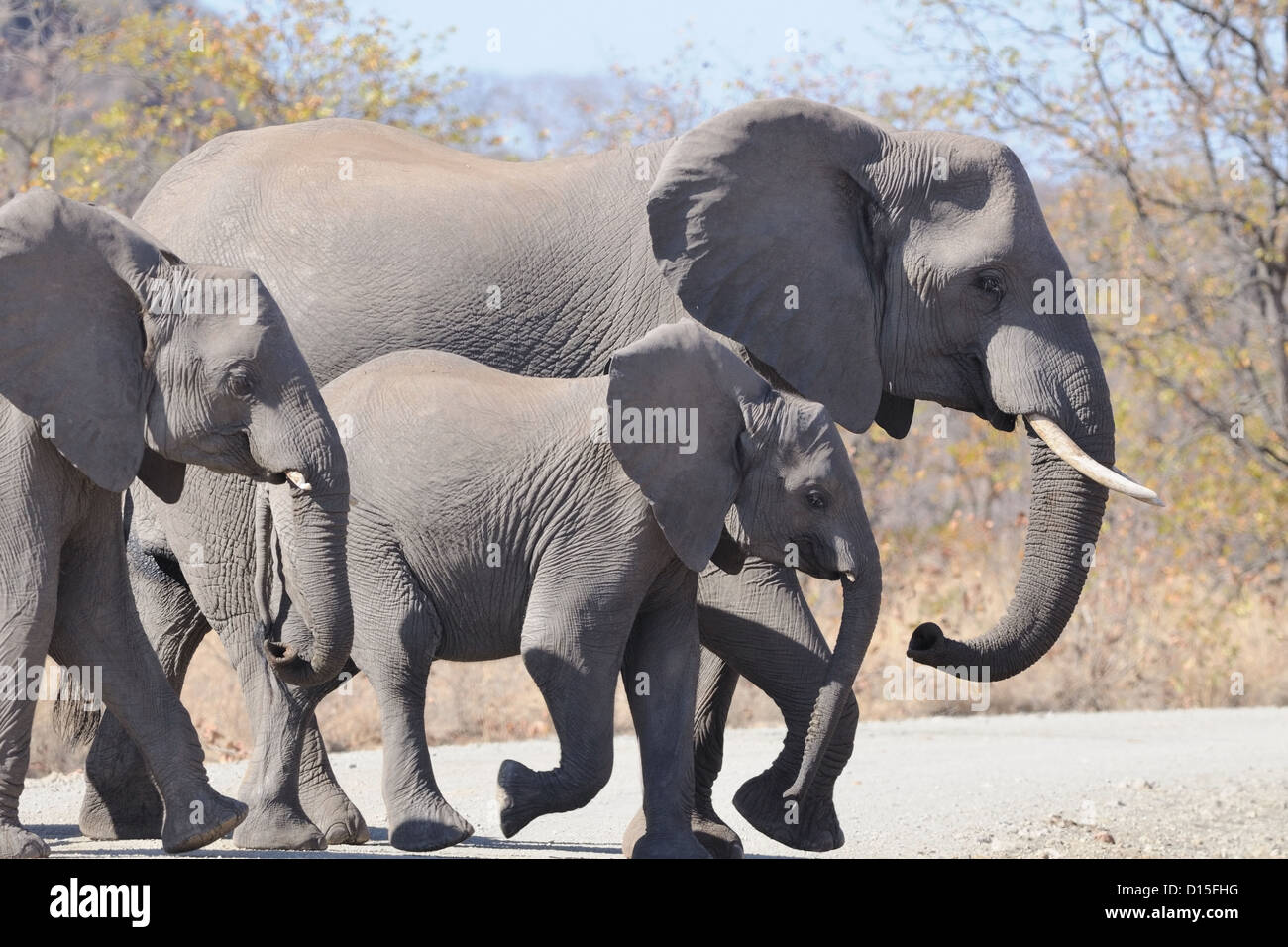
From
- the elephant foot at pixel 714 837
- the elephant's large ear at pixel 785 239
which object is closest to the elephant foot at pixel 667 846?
the elephant foot at pixel 714 837

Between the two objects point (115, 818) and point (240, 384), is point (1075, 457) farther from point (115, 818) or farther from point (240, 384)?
point (115, 818)

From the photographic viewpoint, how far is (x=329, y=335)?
8.11 m

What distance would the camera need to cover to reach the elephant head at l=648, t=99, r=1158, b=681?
789cm

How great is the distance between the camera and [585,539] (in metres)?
7.22

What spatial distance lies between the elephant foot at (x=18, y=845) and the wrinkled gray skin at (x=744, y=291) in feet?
4.81

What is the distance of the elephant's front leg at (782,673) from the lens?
7543mm

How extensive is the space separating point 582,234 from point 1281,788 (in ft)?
17.0

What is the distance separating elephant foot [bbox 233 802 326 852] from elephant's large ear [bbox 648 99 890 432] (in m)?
2.34

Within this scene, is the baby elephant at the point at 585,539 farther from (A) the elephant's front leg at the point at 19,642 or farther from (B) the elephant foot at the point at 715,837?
(A) the elephant's front leg at the point at 19,642

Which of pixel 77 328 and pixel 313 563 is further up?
pixel 77 328

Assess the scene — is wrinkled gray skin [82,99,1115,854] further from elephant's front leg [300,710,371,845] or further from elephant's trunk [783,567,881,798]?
elephant's trunk [783,567,881,798]

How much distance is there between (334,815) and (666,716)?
1709 millimetres

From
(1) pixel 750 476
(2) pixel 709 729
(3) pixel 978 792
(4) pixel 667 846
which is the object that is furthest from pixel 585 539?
(3) pixel 978 792

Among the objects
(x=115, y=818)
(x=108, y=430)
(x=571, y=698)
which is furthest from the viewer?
(x=115, y=818)
